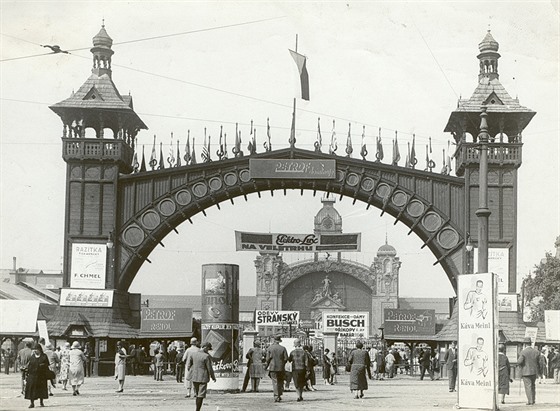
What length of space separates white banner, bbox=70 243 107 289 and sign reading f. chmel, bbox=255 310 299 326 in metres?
14.8

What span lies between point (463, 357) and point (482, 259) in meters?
2.33

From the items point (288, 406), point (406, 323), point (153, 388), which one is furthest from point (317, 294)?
point (288, 406)

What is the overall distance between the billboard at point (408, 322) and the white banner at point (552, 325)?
6.95 meters

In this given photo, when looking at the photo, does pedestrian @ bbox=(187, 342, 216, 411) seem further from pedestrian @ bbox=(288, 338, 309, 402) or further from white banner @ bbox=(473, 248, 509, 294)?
white banner @ bbox=(473, 248, 509, 294)

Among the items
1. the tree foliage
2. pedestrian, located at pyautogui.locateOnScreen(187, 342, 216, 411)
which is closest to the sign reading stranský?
the tree foliage

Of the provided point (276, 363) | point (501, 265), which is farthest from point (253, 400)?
point (501, 265)

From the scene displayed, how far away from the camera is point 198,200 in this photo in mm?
45312

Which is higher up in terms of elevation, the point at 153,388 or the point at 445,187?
the point at 445,187

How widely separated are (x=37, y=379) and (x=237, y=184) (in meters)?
24.0

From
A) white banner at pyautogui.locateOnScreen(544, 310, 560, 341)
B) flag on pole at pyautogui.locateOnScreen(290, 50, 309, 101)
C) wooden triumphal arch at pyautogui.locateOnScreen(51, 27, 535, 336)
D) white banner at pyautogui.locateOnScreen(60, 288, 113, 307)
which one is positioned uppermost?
flag on pole at pyautogui.locateOnScreen(290, 50, 309, 101)

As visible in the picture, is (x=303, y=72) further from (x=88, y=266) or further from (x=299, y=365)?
(x=299, y=365)

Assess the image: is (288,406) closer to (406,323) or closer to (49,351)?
(49,351)

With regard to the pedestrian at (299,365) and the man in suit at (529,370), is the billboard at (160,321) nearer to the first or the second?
the pedestrian at (299,365)

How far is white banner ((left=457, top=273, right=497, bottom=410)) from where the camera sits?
1958 cm
